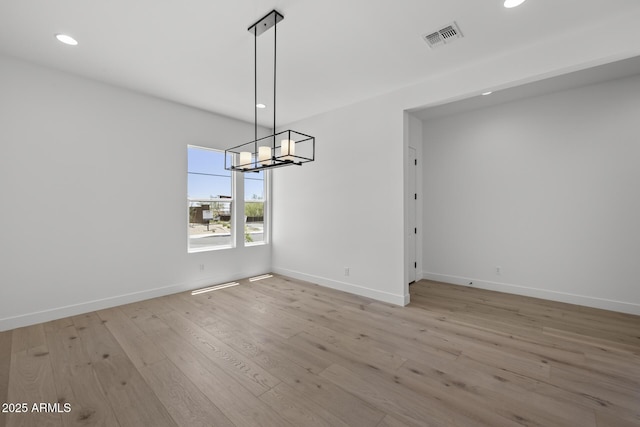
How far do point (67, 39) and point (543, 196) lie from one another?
617cm

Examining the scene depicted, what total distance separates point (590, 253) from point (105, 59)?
6.55 meters

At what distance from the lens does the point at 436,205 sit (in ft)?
16.9

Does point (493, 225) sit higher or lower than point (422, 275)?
higher

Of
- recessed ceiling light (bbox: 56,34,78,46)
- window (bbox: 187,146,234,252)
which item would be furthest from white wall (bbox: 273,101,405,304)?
recessed ceiling light (bbox: 56,34,78,46)

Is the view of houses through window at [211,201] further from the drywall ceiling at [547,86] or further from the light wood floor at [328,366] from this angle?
the drywall ceiling at [547,86]

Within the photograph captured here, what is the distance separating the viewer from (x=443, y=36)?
260 cm

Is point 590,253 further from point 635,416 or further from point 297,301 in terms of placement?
point 297,301

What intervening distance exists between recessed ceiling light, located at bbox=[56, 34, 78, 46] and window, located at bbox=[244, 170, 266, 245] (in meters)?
2.80

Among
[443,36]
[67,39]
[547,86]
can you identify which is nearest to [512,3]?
[443,36]

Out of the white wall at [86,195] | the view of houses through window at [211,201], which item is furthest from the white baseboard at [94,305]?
the view of houses through window at [211,201]

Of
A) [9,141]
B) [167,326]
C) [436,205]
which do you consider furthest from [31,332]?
[436,205]

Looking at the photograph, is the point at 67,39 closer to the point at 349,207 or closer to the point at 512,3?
the point at 349,207

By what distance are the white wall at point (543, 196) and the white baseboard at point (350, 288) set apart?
1.70 m

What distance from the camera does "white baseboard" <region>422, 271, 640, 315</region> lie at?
352 cm
